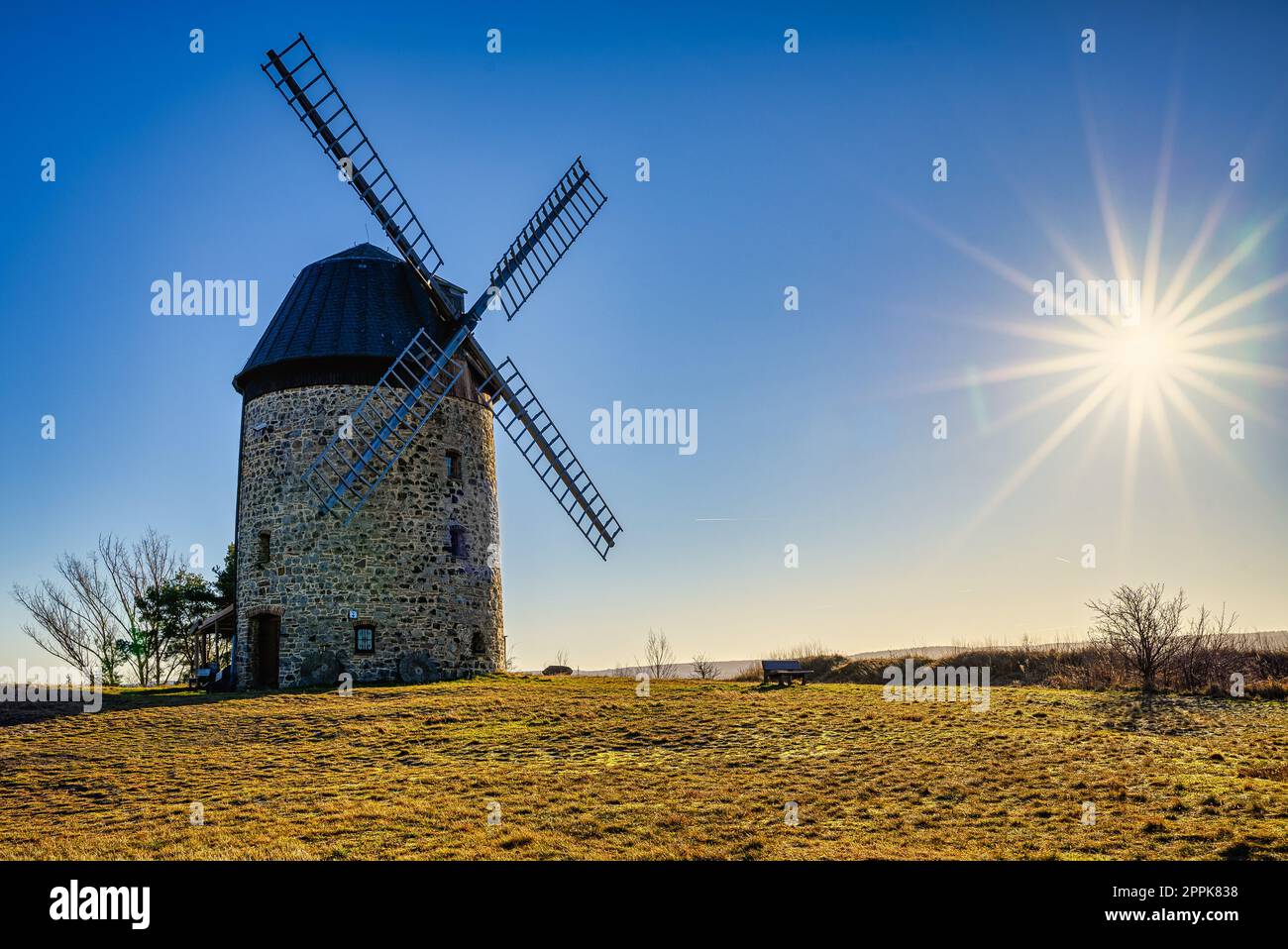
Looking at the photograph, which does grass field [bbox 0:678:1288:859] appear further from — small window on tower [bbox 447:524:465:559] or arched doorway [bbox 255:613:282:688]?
small window on tower [bbox 447:524:465:559]

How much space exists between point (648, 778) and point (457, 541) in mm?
13454

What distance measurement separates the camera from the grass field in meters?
9.55

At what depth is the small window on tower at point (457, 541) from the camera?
24.7 m

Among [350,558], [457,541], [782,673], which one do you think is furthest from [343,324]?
[782,673]

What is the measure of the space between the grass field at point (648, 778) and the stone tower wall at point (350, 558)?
10.3 ft

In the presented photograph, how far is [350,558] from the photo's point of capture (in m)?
23.2

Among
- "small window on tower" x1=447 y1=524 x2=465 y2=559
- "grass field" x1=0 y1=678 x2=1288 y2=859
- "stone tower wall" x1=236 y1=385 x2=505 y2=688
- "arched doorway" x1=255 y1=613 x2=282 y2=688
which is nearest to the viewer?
"grass field" x1=0 y1=678 x2=1288 y2=859

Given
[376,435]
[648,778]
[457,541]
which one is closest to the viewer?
[648,778]

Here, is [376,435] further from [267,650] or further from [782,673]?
[782,673]

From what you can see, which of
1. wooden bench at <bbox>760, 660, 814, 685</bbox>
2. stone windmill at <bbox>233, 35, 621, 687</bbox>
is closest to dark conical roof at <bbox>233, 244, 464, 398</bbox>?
stone windmill at <bbox>233, 35, 621, 687</bbox>

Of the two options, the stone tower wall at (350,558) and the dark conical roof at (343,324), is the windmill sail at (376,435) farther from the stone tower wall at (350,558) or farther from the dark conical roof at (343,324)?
the dark conical roof at (343,324)

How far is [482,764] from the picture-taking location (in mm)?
13766

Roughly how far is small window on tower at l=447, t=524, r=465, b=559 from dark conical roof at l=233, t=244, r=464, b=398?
453 cm
